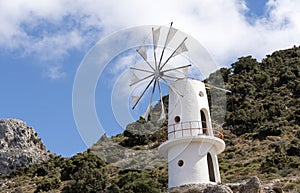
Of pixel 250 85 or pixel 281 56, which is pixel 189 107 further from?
pixel 281 56

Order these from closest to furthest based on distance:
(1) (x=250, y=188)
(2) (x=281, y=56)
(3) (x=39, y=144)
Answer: (1) (x=250, y=188), (3) (x=39, y=144), (2) (x=281, y=56)

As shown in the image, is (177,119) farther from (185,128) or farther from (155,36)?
(155,36)

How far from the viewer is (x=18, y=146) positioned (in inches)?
2731

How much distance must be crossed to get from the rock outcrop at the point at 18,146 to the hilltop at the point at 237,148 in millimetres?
3318

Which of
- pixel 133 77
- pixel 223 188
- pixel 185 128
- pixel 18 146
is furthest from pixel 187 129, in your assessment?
pixel 18 146

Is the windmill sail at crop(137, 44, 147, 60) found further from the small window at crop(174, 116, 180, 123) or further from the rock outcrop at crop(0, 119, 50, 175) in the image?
the rock outcrop at crop(0, 119, 50, 175)

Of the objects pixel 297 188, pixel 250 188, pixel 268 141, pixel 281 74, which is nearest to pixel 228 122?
pixel 268 141

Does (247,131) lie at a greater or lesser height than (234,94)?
lesser

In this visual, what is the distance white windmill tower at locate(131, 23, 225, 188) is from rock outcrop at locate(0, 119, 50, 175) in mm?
43471

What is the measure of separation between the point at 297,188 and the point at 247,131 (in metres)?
31.2

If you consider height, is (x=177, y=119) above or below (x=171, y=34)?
below

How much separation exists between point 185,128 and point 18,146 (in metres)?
50.6

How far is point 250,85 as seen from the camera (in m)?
67.7

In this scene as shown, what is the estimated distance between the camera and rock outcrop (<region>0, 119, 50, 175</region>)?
2566 inches
